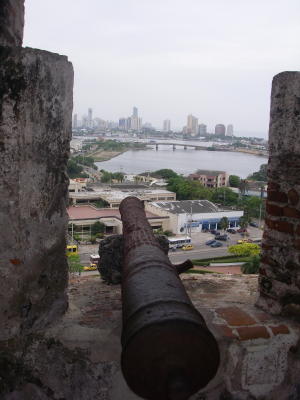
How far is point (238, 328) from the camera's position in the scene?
181 cm

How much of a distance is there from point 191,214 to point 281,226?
21.9m

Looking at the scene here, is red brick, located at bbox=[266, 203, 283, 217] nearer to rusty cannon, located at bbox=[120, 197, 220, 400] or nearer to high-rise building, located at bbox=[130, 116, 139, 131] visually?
rusty cannon, located at bbox=[120, 197, 220, 400]

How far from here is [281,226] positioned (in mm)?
A: 1893

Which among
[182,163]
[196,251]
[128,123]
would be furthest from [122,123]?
[196,251]

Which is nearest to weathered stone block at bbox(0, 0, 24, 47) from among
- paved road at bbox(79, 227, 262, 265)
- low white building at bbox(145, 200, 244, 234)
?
paved road at bbox(79, 227, 262, 265)

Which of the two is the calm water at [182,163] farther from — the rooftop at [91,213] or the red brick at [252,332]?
the red brick at [252,332]

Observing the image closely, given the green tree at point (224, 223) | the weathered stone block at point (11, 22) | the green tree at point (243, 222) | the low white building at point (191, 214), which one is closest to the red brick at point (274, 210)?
the weathered stone block at point (11, 22)

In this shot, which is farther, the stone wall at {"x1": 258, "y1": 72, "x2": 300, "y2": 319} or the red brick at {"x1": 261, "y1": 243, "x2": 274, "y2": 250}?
the red brick at {"x1": 261, "y1": 243, "x2": 274, "y2": 250}

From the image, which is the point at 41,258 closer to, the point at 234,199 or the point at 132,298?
the point at 132,298

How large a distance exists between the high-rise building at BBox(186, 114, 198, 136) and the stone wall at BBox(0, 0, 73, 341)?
162539 millimetres

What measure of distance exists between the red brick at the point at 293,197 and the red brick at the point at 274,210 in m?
0.06

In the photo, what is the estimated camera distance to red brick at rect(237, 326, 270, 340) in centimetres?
178

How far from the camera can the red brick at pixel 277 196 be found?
6.14ft

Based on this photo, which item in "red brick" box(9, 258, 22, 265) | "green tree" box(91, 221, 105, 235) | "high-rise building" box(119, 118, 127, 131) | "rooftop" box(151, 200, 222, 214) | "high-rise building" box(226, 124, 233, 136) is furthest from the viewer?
"high-rise building" box(119, 118, 127, 131)
